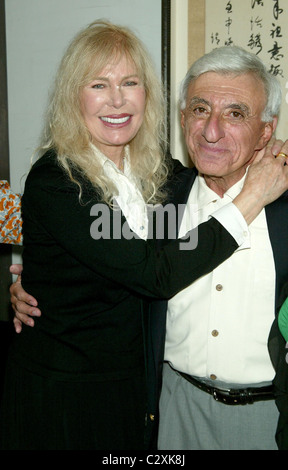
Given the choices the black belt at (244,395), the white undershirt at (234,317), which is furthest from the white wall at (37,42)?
the black belt at (244,395)

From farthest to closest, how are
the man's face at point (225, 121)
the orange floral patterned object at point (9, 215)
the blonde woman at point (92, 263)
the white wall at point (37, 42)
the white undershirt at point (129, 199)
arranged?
the white wall at point (37, 42), the orange floral patterned object at point (9, 215), the white undershirt at point (129, 199), the man's face at point (225, 121), the blonde woman at point (92, 263)

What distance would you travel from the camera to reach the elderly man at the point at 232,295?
1468 mm

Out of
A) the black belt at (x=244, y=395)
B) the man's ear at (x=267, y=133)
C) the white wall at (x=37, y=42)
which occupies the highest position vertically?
the white wall at (x=37, y=42)

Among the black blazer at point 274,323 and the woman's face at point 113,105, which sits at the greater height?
the woman's face at point 113,105

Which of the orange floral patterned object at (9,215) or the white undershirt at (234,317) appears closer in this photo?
the white undershirt at (234,317)

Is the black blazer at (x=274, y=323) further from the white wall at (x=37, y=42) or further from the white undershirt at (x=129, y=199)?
the white wall at (x=37, y=42)

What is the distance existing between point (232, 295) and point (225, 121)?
50cm

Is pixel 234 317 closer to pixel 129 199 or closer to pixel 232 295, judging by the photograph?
pixel 232 295

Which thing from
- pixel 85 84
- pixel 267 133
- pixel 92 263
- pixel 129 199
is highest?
pixel 85 84

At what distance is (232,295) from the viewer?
1492 mm

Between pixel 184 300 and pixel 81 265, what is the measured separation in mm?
338

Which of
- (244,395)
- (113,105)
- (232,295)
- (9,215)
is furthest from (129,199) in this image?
(244,395)

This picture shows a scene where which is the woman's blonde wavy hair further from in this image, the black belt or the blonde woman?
the black belt

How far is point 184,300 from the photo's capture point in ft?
5.14
